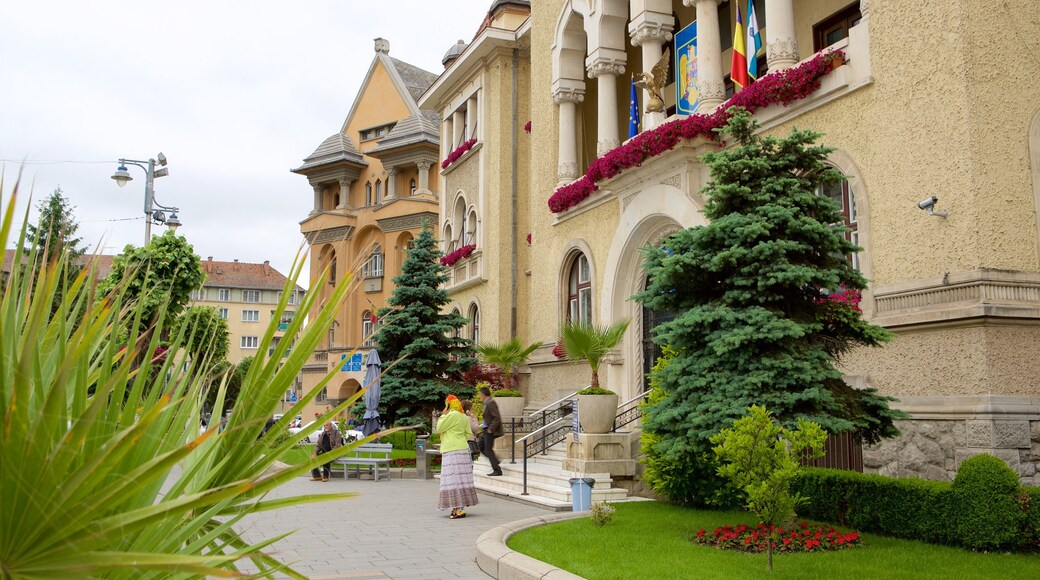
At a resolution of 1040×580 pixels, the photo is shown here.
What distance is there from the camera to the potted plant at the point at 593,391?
1428 cm

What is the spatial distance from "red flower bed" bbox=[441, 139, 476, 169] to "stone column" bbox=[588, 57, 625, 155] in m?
9.69

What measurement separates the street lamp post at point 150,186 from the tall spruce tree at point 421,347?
6.71m

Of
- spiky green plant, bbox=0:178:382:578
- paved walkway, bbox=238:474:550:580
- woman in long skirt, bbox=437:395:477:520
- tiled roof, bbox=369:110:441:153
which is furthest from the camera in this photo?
tiled roof, bbox=369:110:441:153

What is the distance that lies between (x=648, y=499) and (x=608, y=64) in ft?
38.3

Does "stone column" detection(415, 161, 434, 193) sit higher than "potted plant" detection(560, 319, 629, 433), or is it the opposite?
"stone column" detection(415, 161, 434, 193)

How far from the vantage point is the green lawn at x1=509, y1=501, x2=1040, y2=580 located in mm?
7363

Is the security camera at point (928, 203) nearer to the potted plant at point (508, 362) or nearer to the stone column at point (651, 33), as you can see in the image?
the stone column at point (651, 33)

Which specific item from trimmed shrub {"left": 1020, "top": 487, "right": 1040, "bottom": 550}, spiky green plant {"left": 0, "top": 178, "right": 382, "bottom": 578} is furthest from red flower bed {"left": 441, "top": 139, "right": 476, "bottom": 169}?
spiky green plant {"left": 0, "top": 178, "right": 382, "bottom": 578}

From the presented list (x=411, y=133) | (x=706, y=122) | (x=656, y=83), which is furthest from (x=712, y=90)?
(x=411, y=133)

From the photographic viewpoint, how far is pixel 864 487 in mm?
9586

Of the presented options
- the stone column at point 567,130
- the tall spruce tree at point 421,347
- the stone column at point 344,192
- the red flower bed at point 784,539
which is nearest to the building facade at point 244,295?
the stone column at point 344,192

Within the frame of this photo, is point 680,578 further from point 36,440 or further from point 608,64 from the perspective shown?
point 608,64

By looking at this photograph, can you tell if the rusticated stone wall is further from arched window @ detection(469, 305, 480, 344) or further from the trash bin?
arched window @ detection(469, 305, 480, 344)

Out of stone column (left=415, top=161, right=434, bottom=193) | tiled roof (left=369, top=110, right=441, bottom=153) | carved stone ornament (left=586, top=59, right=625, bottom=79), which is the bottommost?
carved stone ornament (left=586, top=59, right=625, bottom=79)
